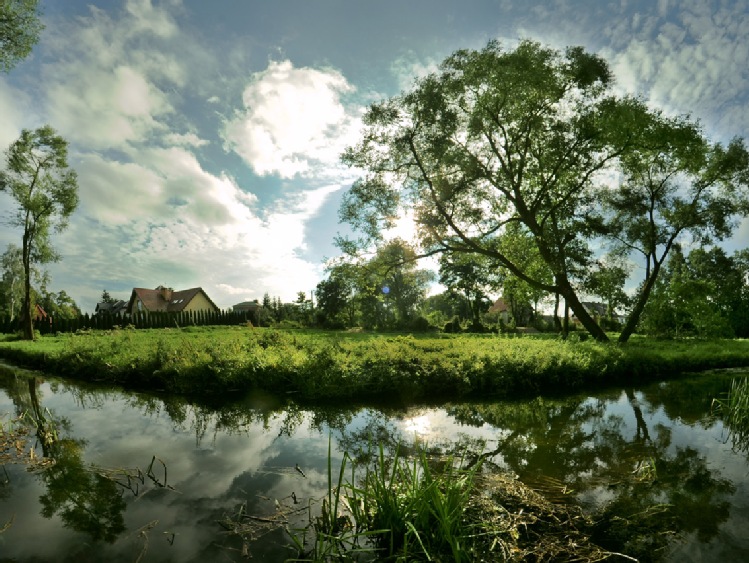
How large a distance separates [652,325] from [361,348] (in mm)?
24839

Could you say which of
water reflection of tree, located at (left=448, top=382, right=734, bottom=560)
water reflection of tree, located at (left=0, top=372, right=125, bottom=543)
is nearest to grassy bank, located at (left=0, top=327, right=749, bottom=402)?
water reflection of tree, located at (left=448, top=382, right=734, bottom=560)

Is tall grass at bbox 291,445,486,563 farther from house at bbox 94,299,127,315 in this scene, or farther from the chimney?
house at bbox 94,299,127,315

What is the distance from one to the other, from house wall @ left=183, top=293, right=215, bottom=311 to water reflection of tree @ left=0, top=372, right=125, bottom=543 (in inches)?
2027

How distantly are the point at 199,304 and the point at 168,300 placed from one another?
563cm

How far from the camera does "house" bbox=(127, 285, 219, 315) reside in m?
56.3

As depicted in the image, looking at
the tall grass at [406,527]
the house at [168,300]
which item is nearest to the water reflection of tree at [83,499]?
the tall grass at [406,527]

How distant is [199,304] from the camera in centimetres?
5819

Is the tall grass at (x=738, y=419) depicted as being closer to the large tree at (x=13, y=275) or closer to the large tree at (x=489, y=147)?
the large tree at (x=489, y=147)

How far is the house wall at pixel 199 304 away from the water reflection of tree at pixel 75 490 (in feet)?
169

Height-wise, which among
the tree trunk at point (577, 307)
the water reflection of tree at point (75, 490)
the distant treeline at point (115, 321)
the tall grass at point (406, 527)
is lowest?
the water reflection of tree at point (75, 490)

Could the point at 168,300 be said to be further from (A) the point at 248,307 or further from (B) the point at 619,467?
(B) the point at 619,467

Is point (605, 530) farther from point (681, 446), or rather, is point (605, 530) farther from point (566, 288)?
point (566, 288)

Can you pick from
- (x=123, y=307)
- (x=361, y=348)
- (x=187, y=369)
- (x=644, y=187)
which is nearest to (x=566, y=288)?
(x=644, y=187)

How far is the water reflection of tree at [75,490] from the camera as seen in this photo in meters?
4.30
